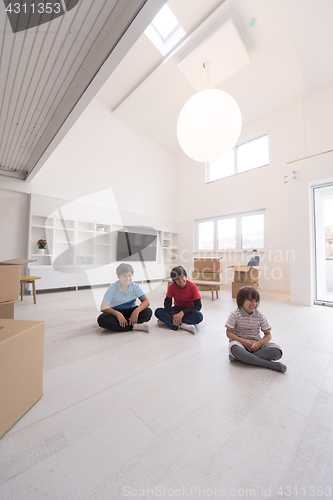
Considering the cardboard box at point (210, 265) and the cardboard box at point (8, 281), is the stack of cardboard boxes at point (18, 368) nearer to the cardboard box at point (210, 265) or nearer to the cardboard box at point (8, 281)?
the cardboard box at point (8, 281)

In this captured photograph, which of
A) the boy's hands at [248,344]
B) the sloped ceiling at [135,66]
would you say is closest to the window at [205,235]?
the sloped ceiling at [135,66]

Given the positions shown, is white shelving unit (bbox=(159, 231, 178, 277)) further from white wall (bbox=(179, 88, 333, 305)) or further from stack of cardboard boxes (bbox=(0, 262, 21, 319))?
stack of cardboard boxes (bbox=(0, 262, 21, 319))

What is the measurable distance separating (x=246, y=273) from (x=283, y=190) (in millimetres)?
2497

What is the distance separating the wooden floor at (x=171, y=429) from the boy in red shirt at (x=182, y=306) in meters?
0.48

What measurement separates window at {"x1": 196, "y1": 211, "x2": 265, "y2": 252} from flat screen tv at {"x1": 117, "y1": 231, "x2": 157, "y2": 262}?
1.61m

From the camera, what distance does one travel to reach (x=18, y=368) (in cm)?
97

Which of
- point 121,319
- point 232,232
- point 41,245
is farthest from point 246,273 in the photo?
point 41,245

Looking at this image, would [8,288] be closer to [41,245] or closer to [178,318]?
[178,318]

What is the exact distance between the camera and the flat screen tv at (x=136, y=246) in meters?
5.79

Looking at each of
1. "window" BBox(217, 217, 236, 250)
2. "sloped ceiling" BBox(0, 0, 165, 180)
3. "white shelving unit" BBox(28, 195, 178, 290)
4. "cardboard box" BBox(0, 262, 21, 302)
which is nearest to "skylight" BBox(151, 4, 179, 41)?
"sloped ceiling" BBox(0, 0, 165, 180)

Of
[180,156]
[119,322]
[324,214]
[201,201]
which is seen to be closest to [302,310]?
[324,214]

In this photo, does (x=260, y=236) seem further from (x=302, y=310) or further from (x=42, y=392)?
(x=42, y=392)

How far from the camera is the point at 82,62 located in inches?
67.1

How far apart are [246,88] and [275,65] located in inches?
27.1
